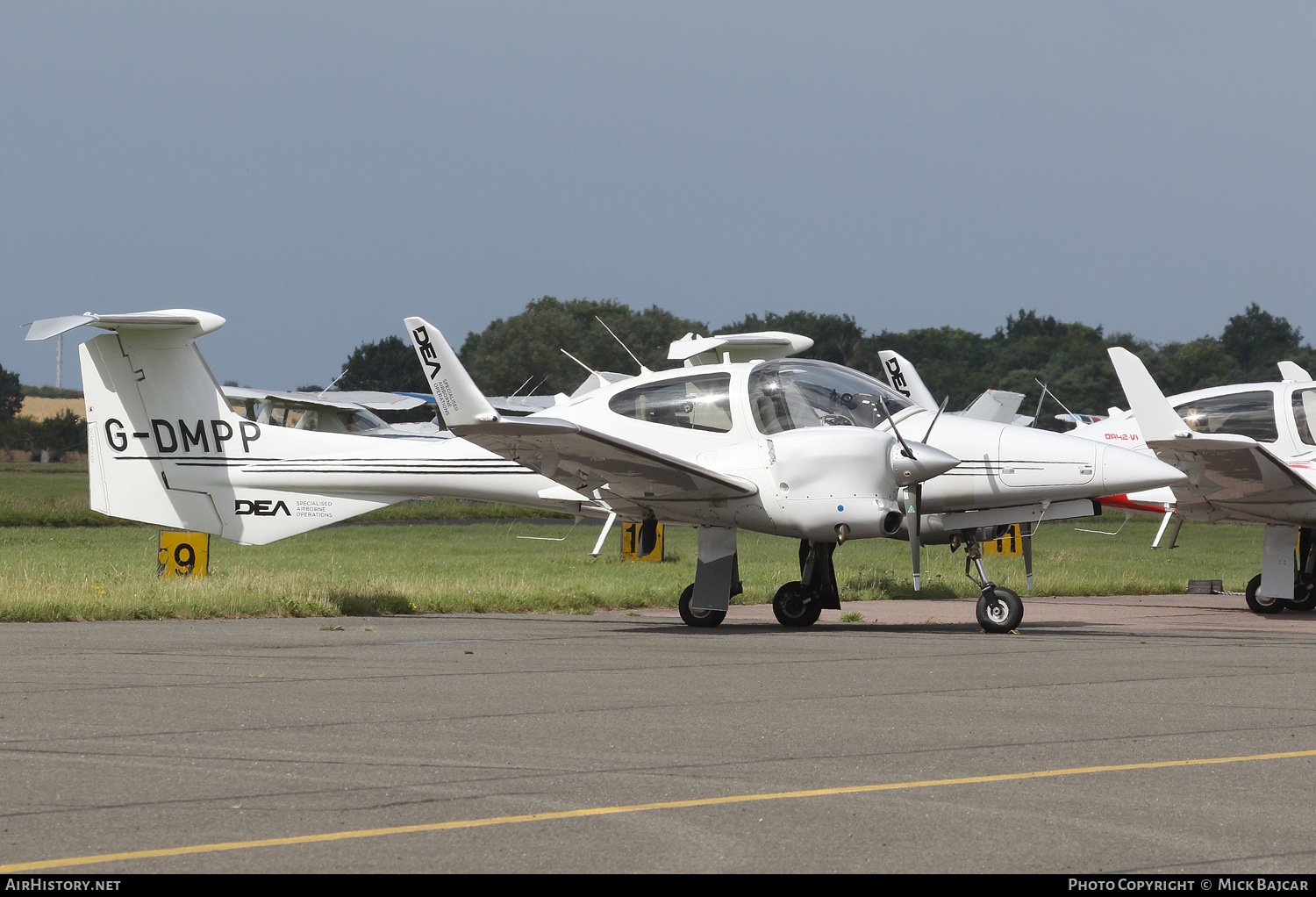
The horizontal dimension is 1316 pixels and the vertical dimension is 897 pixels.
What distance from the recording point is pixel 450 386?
11688 mm

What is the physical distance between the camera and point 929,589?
19047 mm

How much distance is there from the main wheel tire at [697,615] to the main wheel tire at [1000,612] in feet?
8.32

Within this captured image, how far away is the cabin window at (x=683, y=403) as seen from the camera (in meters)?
13.0

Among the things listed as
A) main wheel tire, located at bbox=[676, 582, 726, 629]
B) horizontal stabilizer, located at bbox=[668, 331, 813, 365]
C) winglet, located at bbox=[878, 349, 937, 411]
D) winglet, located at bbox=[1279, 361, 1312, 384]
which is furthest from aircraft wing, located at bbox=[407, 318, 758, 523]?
winglet, located at bbox=[1279, 361, 1312, 384]

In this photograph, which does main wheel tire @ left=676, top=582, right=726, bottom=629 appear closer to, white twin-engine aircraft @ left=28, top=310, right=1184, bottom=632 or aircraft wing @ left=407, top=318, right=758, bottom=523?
white twin-engine aircraft @ left=28, top=310, right=1184, bottom=632

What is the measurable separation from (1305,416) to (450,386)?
10.3m

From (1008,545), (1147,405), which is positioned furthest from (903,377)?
(1008,545)

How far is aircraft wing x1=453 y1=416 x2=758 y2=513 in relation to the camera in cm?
1168

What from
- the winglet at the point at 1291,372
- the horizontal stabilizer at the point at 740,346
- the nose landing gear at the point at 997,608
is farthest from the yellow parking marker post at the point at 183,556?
the winglet at the point at 1291,372

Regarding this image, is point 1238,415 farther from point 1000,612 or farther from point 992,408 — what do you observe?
point 992,408

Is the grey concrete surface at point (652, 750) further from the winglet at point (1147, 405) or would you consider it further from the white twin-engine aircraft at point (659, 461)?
the winglet at point (1147, 405)

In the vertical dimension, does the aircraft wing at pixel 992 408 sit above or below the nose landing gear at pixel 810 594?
above

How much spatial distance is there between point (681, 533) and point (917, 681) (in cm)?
2934

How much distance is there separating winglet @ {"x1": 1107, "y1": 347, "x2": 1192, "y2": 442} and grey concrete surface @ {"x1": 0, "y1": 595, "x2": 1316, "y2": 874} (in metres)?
3.41
